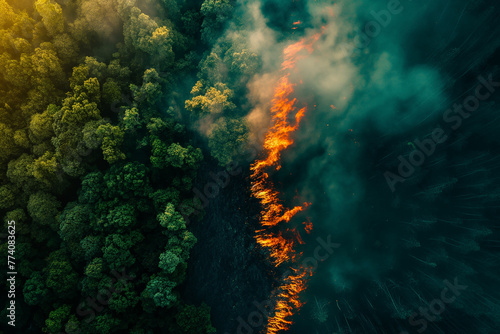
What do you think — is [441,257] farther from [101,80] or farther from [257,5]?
[101,80]

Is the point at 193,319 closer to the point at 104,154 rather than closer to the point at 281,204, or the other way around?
the point at 281,204

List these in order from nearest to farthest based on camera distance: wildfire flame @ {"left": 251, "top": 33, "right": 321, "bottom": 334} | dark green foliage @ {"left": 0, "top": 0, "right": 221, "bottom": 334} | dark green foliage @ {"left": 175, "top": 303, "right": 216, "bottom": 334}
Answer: dark green foliage @ {"left": 0, "top": 0, "right": 221, "bottom": 334} < dark green foliage @ {"left": 175, "top": 303, "right": 216, "bottom": 334} < wildfire flame @ {"left": 251, "top": 33, "right": 321, "bottom": 334}

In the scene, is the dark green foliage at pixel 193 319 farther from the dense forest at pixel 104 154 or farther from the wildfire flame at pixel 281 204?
the wildfire flame at pixel 281 204

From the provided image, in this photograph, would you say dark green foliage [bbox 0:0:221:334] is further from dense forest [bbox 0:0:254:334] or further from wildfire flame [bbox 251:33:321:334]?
wildfire flame [bbox 251:33:321:334]

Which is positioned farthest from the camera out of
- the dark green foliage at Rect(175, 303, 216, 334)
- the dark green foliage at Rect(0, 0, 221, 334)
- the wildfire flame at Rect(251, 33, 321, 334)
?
the wildfire flame at Rect(251, 33, 321, 334)

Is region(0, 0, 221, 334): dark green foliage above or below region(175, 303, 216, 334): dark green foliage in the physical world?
above

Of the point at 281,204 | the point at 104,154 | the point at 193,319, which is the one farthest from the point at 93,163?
the point at 281,204

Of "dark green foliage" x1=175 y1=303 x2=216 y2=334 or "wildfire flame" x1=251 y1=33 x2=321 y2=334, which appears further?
"wildfire flame" x1=251 y1=33 x2=321 y2=334

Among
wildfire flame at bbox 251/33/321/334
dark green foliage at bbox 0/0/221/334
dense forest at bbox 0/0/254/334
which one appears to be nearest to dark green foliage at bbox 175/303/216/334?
dense forest at bbox 0/0/254/334

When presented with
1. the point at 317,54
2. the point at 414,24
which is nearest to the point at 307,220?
the point at 317,54
